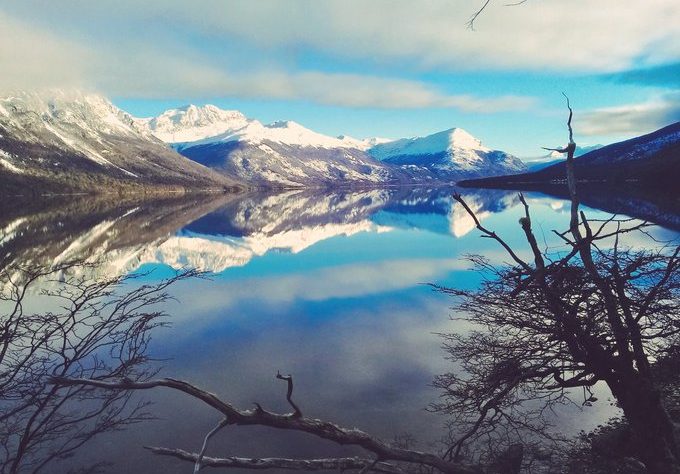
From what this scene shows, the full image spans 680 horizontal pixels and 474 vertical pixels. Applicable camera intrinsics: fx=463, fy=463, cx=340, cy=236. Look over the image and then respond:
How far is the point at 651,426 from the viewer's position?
8328mm

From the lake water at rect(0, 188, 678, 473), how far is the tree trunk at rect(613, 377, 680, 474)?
417 cm

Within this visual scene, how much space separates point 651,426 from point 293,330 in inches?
825

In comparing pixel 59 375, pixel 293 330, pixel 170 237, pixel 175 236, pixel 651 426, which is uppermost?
pixel 175 236

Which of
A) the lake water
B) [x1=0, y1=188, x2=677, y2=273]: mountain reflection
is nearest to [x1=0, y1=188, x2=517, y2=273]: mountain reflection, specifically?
[x1=0, y1=188, x2=677, y2=273]: mountain reflection

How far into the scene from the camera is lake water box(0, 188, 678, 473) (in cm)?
1580

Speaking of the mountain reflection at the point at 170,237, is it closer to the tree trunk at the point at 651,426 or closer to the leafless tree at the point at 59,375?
the leafless tree at the point at 59,375

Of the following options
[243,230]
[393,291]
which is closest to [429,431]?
[393,291]

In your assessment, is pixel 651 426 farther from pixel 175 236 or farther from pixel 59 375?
pixel 175 236

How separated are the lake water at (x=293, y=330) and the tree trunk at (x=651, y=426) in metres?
4.17

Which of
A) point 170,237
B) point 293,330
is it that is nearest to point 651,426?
point 293,330

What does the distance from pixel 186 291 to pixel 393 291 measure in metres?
16.4

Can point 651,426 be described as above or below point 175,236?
below

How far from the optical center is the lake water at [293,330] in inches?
622

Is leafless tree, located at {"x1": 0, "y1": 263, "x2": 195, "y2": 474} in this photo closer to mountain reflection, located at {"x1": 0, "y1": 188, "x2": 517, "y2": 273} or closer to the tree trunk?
the tree trunk
